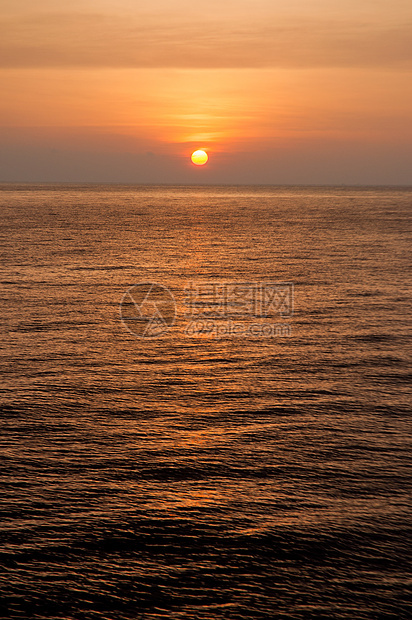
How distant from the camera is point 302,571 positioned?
613 inches

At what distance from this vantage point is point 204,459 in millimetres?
21156

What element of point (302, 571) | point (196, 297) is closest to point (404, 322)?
point (196, 297)

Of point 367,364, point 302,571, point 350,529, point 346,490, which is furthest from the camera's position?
point 367,364

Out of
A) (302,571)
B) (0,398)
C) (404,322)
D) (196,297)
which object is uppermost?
(196,297)

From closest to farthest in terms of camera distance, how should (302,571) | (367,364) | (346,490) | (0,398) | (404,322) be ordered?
(302,571) → (346,490) → (0,398) → (367,364) → (404,322)

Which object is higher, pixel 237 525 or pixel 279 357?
pixel 279 357

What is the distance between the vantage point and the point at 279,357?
111 feet

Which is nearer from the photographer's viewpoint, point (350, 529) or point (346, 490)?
point (350, 529)

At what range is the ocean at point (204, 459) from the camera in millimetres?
14922

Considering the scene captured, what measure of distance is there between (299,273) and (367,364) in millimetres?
31535

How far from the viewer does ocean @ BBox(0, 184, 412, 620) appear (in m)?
14.9

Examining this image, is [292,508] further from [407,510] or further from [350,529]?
[407,510]

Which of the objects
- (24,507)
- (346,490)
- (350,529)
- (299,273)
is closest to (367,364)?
(346,490)

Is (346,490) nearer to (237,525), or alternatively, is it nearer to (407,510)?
(407,510)
